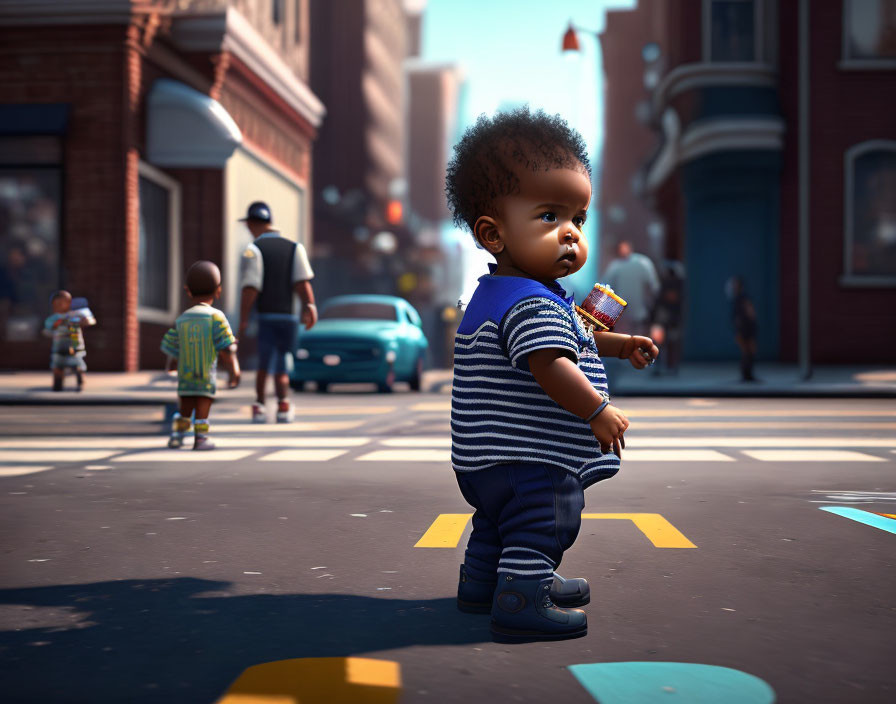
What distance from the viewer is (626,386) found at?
18.8 metres

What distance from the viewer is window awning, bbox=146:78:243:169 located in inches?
938

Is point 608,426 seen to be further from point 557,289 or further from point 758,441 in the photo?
point 758,441

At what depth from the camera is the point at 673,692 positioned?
3.31m

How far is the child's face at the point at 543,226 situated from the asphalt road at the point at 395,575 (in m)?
1.12

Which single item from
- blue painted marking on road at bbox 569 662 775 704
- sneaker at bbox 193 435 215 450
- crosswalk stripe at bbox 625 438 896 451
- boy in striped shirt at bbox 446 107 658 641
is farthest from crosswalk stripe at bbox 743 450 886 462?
blue painted marking on road at bbox 569 662 775 704

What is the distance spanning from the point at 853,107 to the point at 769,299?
394cm

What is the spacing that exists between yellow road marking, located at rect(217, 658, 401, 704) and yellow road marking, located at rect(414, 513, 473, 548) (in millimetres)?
1956

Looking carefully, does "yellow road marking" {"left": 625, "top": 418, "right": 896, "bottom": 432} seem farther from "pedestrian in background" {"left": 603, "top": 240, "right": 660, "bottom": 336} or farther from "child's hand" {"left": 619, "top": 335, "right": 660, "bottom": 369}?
"child's hand" {"left": 619, "top": 335, "right": 660, "bottom": 369}

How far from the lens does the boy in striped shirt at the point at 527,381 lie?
3928mm

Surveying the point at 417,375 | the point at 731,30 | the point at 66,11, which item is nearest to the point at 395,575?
the point at 417,375

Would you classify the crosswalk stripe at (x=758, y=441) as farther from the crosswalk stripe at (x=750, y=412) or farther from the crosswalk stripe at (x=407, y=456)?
the crosswalk stripe at (x=750, y=412)

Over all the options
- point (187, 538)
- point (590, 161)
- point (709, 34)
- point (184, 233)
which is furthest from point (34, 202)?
point (590, 161)

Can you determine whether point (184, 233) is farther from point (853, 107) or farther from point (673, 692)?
point (673, 692)

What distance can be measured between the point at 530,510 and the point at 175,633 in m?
1.12
